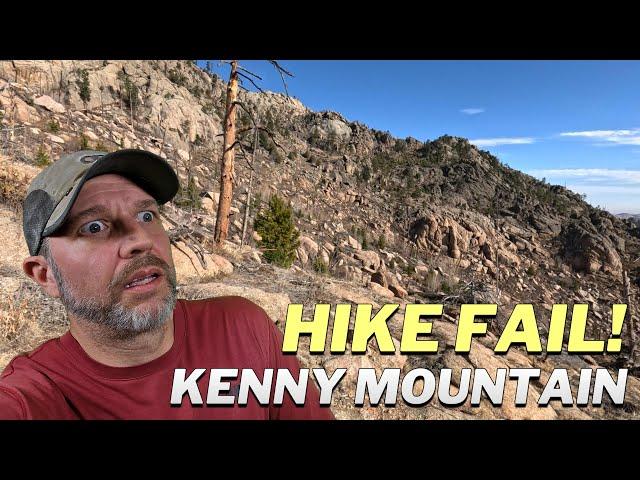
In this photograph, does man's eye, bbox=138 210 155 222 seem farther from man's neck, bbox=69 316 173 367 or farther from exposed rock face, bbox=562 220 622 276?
exposed rock face, bbox=562 220 622 276

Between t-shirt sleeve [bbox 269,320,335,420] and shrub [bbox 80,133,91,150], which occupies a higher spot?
shrub [bbox 80,133,91,150]

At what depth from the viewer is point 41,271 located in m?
1.35

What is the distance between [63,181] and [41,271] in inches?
14.8

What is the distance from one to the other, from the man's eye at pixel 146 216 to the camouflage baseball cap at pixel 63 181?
0.55 ft

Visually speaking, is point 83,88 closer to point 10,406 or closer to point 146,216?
point 146,216

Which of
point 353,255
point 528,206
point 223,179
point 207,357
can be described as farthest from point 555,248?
point 207,357

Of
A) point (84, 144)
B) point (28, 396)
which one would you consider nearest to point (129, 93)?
point (84, 144)

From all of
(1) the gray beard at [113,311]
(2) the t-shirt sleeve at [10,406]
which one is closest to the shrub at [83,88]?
(1) the gray beard at [113,311]

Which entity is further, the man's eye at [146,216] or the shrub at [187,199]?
Result: the shrub at [187,199]

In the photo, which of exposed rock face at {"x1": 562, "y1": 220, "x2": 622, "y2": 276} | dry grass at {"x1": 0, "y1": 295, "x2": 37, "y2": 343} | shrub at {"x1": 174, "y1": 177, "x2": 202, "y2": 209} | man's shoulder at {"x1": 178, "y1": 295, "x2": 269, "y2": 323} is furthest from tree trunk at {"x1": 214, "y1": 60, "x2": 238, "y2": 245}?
exposed rock face at {"x1": 562, "y1": 220, "x2": 622, "y2": 276}

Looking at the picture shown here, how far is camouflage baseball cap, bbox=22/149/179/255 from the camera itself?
124cm

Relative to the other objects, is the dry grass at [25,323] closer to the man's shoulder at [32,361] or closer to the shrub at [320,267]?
the man's shoulder at [32,361]

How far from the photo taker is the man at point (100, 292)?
128 centimetres

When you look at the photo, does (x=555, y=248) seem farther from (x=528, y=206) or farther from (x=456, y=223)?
(x=456, y=223)
